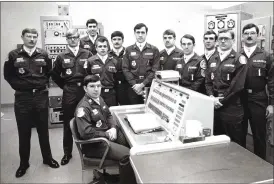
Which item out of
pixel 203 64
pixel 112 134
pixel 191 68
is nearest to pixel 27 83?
pixel 112 134

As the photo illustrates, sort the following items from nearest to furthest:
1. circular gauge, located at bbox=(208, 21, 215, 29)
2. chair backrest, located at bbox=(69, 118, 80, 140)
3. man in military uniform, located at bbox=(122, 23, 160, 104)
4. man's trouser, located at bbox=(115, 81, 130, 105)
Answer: chair backrest, located at bbox=(69, 118, 80, 140), man in military uniform, located at bbox=(122, 23, 160, 104), man's trouser, located at bbox=(115, 81, 130, 105), circular gauge, located at bbox=(208, 21, 215, 29)

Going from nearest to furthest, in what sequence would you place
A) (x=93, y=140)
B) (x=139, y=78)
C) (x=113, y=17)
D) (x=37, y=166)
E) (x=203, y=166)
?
(x=203, y=166)
(x=93, y=140)
(x=37, y=166)
(x=139, y=78)
(x=113, y=17)

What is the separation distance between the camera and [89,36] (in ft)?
13.0

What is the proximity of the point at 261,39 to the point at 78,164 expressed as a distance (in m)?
2.93

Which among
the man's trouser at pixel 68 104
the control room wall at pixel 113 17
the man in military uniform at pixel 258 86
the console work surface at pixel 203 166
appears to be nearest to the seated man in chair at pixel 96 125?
the console work surface at pixel 203 166

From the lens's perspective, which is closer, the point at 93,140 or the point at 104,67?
the point at 93,140

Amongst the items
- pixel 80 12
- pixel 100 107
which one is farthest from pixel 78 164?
pixel 80 12

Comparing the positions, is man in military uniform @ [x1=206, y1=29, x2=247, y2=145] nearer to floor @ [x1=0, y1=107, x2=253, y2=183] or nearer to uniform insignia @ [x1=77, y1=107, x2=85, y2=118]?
floor @ [x1=0, y1=107, x2=253, y2=183]

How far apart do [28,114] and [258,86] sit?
2535 mm

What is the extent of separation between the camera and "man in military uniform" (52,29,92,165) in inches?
125

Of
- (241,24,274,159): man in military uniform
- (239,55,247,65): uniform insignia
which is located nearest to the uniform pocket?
(241,24,274,159): man in military uniform

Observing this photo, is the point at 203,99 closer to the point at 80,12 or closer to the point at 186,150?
the point at 186,150

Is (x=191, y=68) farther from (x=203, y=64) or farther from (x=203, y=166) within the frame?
(x=203, y=166)

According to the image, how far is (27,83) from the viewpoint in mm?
2793
